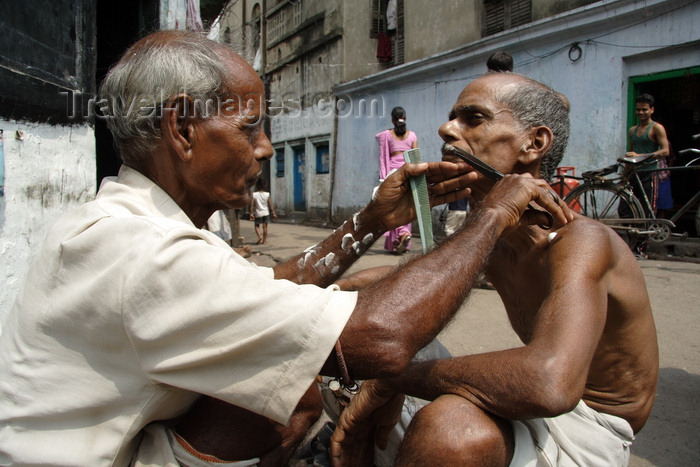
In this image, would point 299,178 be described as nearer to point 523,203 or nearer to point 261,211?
point 261,211

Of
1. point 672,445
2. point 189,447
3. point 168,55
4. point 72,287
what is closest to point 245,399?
point 189,447

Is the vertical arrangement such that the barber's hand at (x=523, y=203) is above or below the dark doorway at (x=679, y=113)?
below

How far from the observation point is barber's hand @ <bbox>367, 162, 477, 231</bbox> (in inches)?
77.4

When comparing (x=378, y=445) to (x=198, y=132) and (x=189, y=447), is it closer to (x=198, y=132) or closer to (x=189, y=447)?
(x=189, y=447)

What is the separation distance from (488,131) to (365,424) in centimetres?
132

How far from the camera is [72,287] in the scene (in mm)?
A: 1153

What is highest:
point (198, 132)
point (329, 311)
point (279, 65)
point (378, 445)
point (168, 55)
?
point (279, 65)

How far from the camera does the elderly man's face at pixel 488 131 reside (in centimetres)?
208

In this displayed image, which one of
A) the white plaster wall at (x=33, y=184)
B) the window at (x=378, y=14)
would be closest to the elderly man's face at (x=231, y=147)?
the white plaster wall at (x=33, y=184)

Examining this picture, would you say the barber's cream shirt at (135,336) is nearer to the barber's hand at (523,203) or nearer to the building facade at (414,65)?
the barber's hand at (523,203)

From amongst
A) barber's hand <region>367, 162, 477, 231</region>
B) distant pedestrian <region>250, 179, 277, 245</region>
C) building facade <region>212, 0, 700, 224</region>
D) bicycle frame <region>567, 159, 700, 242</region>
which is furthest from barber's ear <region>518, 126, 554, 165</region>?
distant pedestrian <region>250, 179, 277, 245</region>

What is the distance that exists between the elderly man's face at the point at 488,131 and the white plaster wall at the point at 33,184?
2575mm

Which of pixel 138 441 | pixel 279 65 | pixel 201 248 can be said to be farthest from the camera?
pixel 279 65

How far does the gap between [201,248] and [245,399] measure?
38cm
